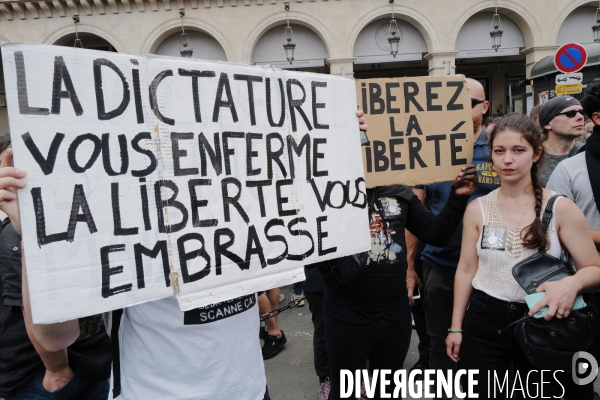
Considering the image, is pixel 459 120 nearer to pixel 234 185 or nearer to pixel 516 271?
pixel 516 271

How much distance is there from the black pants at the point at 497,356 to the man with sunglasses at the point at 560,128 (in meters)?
1.51

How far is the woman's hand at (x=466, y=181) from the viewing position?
6.89 ft

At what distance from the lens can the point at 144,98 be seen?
1.28 m

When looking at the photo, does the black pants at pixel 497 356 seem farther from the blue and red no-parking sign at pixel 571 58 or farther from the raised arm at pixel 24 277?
the blue and red no-parking sign at pixel 571 58

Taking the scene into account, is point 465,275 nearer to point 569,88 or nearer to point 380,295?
point 380,295

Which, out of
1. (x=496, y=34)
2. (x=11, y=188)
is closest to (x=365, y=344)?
(x=11, y=188)

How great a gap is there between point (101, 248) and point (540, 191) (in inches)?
73.9

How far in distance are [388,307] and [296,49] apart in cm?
1353

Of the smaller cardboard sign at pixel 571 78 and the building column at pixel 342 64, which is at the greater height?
the building column at pixel 342 64

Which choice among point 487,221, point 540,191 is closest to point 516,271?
point 487,221

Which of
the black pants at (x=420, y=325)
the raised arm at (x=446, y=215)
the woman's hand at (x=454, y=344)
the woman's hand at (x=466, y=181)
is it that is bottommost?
the black pants at (x=420, y=325)

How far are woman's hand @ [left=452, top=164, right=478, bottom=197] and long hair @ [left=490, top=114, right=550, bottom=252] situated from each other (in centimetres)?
16

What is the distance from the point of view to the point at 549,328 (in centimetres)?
172

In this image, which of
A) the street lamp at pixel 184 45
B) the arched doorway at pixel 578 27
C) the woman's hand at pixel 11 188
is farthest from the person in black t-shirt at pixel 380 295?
the arched doorway at pixel 578 27
